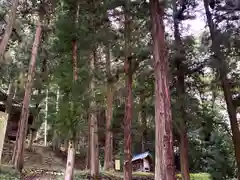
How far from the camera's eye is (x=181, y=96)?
34.0ft

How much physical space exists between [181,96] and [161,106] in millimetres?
4235

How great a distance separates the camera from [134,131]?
1798cm

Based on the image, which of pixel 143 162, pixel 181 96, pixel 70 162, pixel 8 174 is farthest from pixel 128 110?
pixel 143 162

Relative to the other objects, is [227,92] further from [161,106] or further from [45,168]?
[45,168]

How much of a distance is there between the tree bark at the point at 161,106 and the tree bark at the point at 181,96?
2.93m

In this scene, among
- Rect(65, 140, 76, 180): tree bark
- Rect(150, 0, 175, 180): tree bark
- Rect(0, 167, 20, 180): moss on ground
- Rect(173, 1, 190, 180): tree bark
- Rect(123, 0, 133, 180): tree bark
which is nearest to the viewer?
Rect(150, 0, 175, 180): tree bark

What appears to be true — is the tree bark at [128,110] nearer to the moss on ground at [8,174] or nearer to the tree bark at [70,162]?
the tree bark at [70,162]

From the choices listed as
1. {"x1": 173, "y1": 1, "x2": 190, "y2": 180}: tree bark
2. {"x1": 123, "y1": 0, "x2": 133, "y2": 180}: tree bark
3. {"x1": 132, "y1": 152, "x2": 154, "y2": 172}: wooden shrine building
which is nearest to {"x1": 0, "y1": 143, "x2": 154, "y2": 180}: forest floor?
{"x1": 132, "y1": 152, "x2": 154, "y2": 172}: wooden shrine building

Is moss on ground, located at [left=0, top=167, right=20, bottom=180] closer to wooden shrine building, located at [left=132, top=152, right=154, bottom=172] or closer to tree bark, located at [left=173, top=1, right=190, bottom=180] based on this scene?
tree bark, located at [left=173, top=1, right=190, bottom=180]

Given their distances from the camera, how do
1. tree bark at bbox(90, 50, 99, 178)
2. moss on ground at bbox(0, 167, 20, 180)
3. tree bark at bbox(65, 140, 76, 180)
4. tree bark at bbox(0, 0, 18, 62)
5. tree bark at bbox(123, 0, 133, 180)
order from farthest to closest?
tree bark at bbox(90, 50, 99, 178), moss on ground at bbox(0, 167, 20, 180), tree bark at bbox(123, 0, 133, 180), tree bark at bbox(0, 0, 18, 62), tree bark at bbox(65, 140, 76, 180)

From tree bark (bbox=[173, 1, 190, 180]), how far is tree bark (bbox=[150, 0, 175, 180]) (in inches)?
116

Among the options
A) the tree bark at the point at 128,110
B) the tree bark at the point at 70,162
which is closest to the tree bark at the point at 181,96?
the tree bark at the point at 128,110

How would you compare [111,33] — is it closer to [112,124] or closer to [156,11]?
[156,11]

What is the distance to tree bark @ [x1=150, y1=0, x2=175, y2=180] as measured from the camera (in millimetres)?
5922
